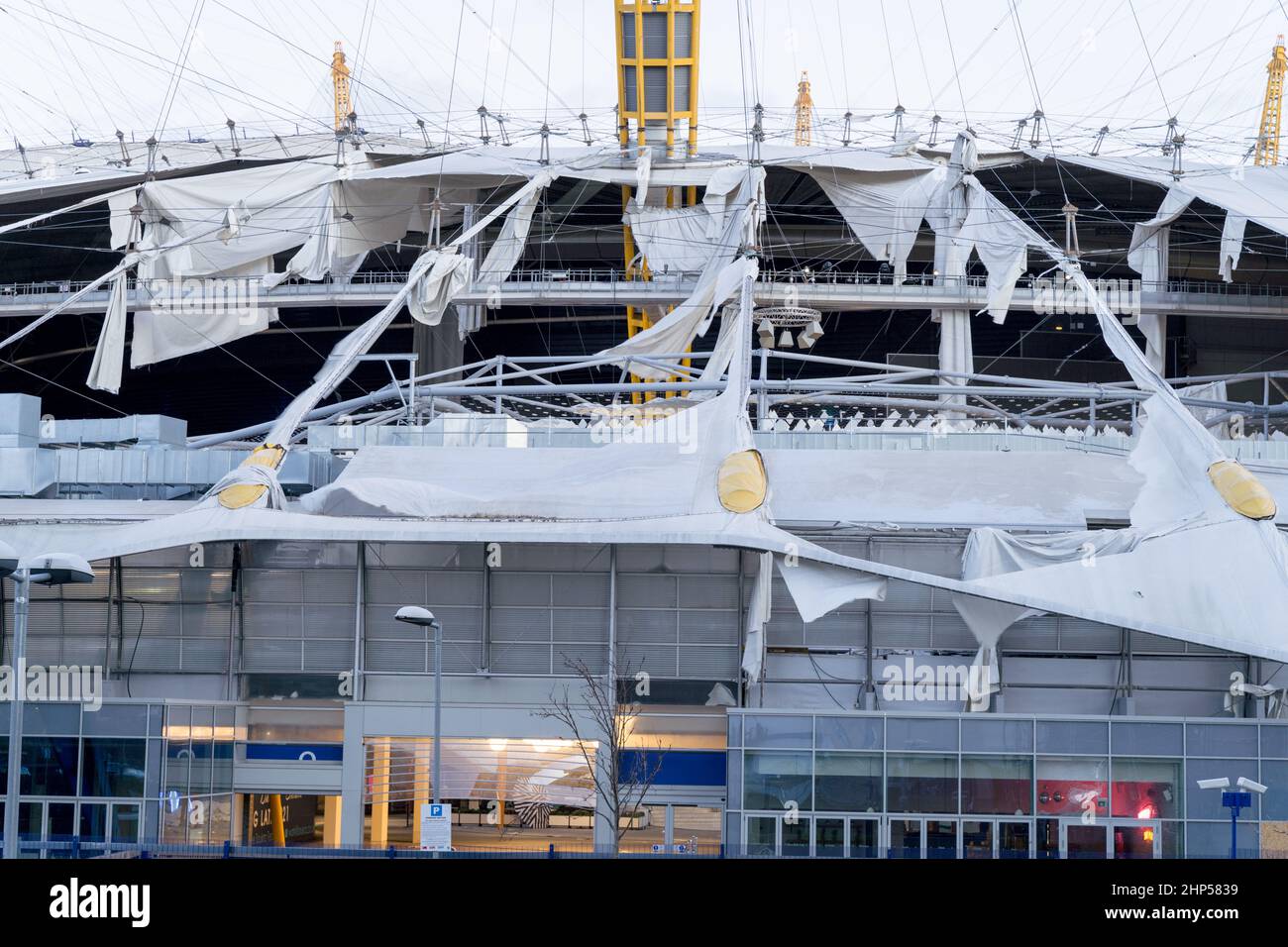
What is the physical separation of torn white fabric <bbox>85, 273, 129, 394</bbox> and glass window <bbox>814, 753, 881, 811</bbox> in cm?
2587

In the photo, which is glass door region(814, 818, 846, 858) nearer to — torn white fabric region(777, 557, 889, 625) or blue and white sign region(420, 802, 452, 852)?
torn white fabric region(777, 557, 889, 625)

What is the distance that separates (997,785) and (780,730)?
12.3ft

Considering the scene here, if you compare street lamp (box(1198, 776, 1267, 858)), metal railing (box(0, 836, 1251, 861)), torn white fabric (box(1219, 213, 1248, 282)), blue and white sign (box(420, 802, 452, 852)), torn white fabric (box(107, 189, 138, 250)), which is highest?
torn white fabric (box(107, 189, 138, 250))

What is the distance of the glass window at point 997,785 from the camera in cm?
2761

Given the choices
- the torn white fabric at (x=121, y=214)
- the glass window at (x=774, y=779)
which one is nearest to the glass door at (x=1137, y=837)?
the glass window at (x=774, y=779)

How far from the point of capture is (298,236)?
51125mm

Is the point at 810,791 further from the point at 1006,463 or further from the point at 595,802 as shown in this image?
the point at 1006,463

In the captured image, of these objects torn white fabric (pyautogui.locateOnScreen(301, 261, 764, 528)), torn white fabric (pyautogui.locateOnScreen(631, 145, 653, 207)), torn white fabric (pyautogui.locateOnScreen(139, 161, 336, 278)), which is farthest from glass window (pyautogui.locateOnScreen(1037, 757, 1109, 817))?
torn white fabric (pyautogui.locateOnScreen(139, 161, 336, 278))

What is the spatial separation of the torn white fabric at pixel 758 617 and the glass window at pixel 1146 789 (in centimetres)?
650

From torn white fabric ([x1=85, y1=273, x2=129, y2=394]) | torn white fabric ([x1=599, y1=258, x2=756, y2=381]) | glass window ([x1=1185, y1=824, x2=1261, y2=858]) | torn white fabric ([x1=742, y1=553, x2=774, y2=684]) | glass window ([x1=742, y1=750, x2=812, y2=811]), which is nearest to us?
glass window ([x1=1185, y1=824, x2=1261, y2=858])

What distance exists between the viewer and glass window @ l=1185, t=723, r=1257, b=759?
2764cm

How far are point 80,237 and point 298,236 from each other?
15.1 m

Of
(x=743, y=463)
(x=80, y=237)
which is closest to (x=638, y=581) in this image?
(x=743, y=463)

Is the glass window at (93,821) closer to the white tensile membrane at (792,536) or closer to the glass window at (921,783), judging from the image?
the white tensile membrane at (792,536)
